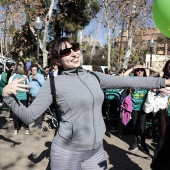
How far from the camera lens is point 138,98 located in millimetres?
5629

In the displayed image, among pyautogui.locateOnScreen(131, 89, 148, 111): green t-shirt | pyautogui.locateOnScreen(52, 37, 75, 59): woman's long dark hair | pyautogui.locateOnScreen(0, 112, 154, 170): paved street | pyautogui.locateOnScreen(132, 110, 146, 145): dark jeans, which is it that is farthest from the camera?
pyautogui.locateOnScreen(131, 89, 148, 111): green t-shirt

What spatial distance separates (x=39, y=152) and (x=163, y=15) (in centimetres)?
357

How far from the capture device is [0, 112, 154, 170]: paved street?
4645 mm

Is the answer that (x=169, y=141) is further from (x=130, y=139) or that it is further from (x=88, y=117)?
(x=130, y=139)

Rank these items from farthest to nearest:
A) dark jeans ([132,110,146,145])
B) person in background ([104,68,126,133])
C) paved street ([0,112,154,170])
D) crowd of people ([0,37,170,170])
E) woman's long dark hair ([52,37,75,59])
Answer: person in background ([104,68,126,133]) < dark jeans ([132,110,146,145]) < paved street ([0,112,154,170]) < woman's long dark hair ([52,37,75,59]) < crowd of people ([0,37,170,170])

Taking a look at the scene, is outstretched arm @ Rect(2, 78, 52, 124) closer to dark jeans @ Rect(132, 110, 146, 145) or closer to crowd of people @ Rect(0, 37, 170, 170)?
crowd of people @ Rect(0, 37, 170, 170)

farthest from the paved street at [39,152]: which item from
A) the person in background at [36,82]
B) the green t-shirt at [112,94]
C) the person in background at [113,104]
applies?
the green t-shirt at [112,94]

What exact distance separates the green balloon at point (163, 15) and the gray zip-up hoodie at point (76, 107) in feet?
3.58

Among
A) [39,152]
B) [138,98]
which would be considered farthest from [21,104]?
[138,98]

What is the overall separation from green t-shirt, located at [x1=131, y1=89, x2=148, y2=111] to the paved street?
90cm

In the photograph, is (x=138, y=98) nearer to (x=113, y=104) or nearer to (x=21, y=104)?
(x=113, y=104)

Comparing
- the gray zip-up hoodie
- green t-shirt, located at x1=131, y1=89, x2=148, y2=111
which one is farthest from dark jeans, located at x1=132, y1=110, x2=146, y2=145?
the gray zip-up hoodie

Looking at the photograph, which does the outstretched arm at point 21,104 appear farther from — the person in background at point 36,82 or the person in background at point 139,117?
the person in background at point 36,82

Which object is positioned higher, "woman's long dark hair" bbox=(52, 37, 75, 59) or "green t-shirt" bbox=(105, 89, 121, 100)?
"woman's long dark hair" bbox=(52, 37, 75, 59)
